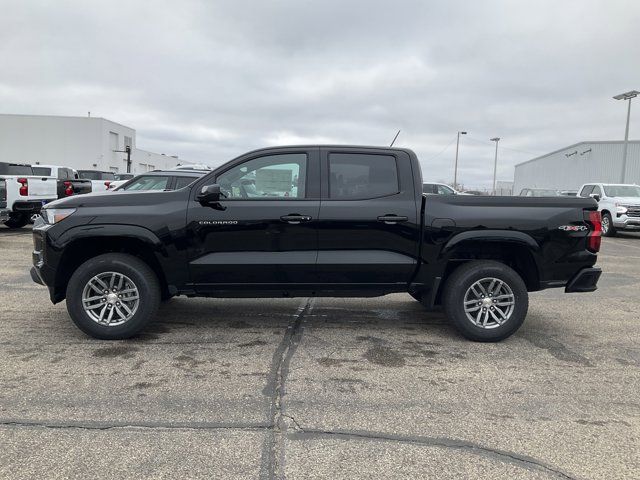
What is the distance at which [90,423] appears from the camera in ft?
11.1

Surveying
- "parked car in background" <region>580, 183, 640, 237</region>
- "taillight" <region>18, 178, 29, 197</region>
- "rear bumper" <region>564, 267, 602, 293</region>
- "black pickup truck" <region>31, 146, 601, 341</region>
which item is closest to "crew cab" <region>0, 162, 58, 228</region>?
"taillight" <region>18, 178, 29, 197</region>

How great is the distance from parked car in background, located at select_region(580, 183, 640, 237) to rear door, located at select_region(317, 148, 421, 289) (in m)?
14.0

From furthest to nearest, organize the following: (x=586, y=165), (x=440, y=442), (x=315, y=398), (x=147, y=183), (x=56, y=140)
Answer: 1. (x=56, y=140)
2. (x=586, y=165)
3. (x=147, y=183)
4. (x=315, y=398)
5. (x=440, y=442)

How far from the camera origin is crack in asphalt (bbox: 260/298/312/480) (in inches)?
115

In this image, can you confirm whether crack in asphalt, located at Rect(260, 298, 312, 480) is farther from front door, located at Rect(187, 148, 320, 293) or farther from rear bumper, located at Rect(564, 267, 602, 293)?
rear bumper, located at Rect(564, 267, 602, 293)

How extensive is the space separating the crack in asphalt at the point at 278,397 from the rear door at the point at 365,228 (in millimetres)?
722

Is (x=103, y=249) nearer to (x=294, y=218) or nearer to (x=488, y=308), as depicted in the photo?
(x=294, y=218)

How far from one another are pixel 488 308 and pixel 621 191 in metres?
16.4

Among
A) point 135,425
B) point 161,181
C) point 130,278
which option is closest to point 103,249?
point 130,278

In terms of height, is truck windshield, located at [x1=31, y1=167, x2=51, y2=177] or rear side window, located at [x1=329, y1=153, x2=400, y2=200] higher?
truck windshield, located at [x1=31, y1=167, x2=51, y2=177]

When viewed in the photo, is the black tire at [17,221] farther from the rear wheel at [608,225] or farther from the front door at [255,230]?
the rear wheel at [608,225]

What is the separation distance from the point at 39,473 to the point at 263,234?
2714mm

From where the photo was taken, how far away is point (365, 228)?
5.01 meters

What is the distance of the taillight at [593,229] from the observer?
5.13 m
